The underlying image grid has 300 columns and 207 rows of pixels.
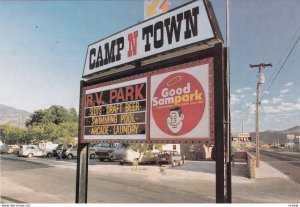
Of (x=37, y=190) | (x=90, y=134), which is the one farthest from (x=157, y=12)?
(x=37, y=190)

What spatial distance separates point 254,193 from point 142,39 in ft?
32.7

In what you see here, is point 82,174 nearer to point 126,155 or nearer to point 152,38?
point 152,38

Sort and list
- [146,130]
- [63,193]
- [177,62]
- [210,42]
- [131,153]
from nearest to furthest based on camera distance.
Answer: [210,42], [177,62], [146,130], [63,193], [131,153]

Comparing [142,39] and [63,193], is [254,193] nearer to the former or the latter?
[63,193]

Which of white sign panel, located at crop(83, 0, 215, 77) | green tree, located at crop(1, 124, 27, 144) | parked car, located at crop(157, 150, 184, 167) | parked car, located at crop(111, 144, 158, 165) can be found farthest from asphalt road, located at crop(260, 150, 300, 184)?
green tree, located at crop(1, 124, 27, 144)

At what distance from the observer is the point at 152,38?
20.3ft

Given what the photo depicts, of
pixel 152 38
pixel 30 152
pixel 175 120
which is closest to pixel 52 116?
pixel 30 152

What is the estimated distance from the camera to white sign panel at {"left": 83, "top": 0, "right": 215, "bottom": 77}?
→ 17.3ft

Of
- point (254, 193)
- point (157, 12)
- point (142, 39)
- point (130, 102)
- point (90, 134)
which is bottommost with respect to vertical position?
point (254, 193)

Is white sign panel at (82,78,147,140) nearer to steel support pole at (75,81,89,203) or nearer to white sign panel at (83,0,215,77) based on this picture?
steel support pole at (75,81,89,203)

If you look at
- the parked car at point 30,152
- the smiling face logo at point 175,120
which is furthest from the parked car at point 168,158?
the smiling face logo at point 175,120

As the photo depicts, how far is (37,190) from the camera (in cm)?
1327

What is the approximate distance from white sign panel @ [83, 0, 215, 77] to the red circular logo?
66 centimetres

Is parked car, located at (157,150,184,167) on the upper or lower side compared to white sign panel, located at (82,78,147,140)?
lower
